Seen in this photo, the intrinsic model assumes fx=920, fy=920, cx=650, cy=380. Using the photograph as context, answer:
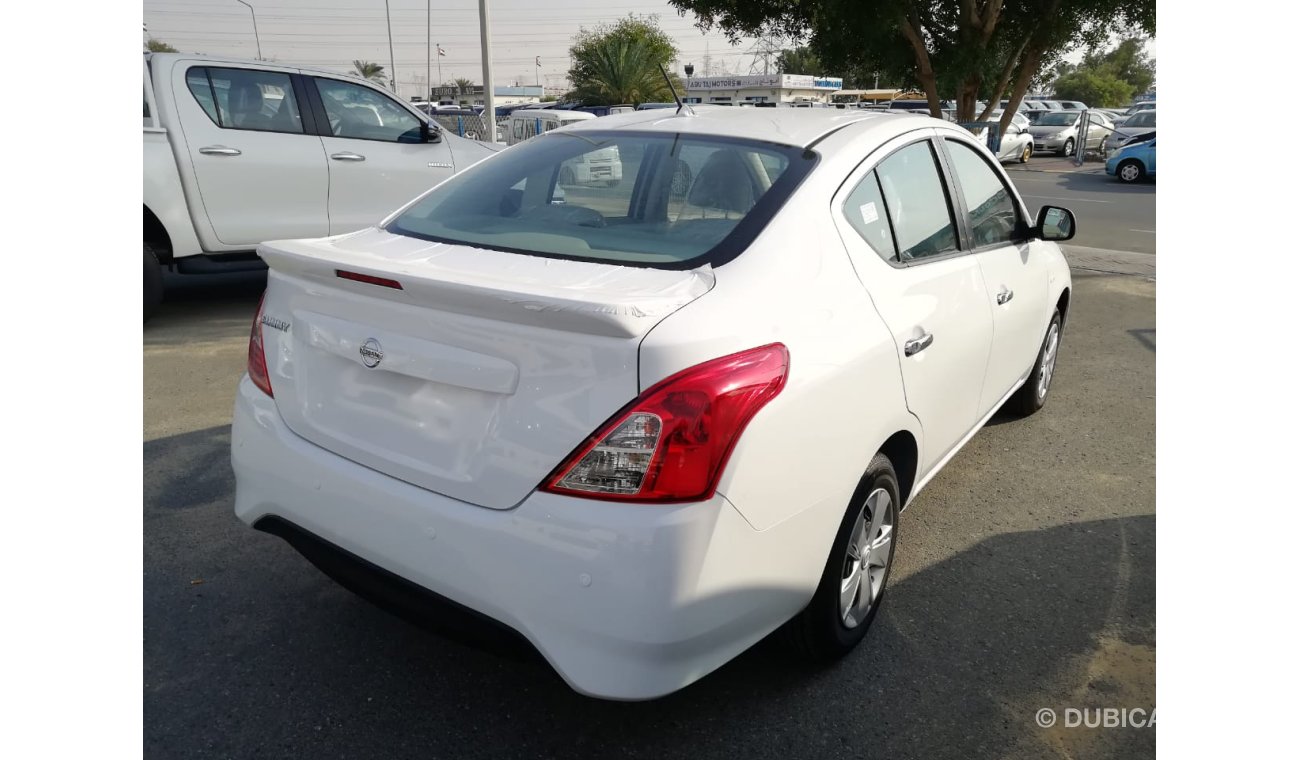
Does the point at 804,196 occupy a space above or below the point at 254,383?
above

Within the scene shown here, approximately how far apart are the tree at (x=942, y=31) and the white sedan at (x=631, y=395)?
23.9 ft

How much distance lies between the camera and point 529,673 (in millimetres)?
2707

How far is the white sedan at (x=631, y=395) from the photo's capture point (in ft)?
6.49

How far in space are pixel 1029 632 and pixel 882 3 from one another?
7.75m

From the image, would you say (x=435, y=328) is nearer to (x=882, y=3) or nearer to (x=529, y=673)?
(x=529, y=673)

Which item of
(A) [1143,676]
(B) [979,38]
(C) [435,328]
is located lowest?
(A) [1143,676]

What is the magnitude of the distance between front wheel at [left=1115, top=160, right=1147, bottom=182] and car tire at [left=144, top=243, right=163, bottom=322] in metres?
20.9

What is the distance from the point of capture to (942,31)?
10539 mm

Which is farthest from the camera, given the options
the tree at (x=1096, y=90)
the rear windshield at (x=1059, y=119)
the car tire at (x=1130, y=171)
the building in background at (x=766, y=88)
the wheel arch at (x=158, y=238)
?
the tree at (x=1096, y=90)

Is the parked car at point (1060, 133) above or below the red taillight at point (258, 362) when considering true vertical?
above

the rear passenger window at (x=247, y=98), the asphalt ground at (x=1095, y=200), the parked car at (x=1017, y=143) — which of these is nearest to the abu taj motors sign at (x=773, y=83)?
the parked car at (x=1017, y=143)

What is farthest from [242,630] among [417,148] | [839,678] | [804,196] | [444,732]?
[417,148]

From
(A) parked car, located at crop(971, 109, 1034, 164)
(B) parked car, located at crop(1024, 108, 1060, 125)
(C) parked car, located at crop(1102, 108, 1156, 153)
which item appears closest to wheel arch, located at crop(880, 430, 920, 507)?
(A) parked car, located at crop(971, 109, 1034, 164)

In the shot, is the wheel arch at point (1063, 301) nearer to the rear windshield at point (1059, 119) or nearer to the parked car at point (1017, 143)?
the parked car at point (1017, 143)
